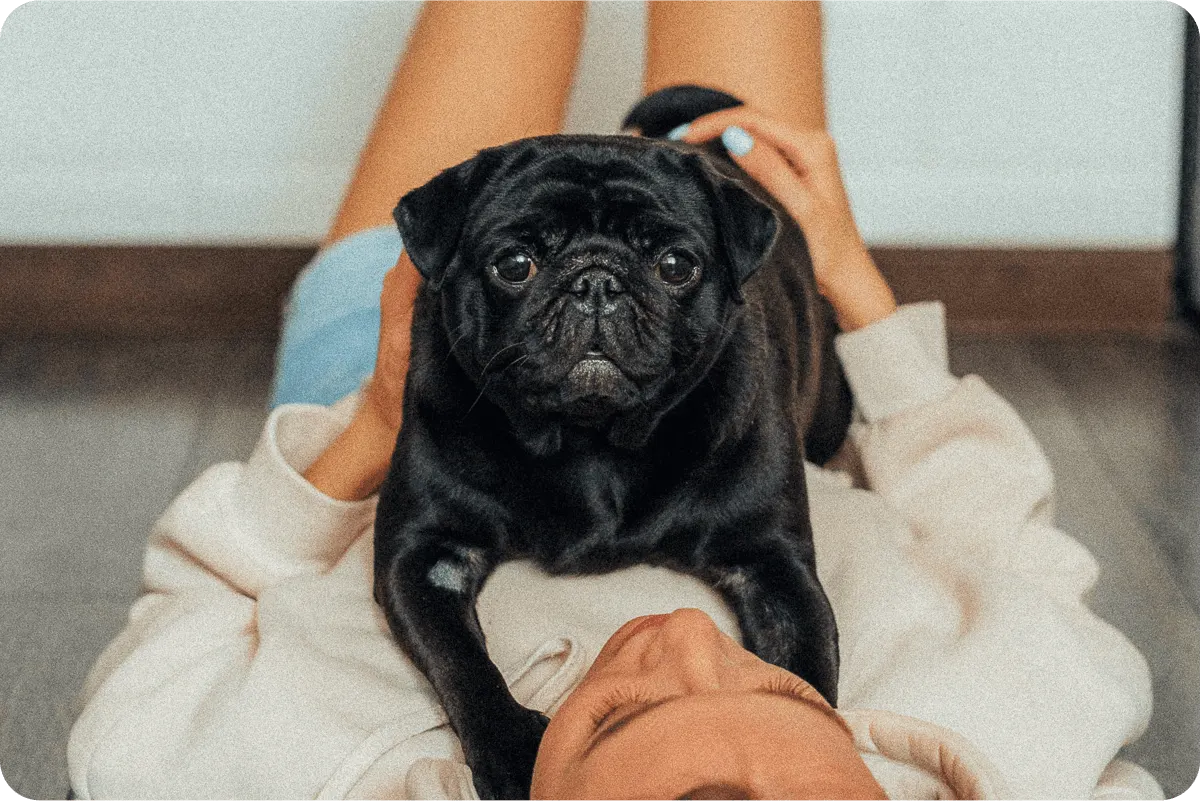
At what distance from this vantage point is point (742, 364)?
134 centimetres

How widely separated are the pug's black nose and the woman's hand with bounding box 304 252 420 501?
35cm

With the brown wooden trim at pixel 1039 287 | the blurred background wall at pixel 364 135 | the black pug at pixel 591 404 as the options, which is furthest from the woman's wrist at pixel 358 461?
the brown wooden trim at pixel 1039 287

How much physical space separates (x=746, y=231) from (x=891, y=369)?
49 cm

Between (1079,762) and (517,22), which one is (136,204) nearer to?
(517,22)

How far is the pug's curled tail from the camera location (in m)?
1.88

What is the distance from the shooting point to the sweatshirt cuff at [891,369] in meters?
1.67

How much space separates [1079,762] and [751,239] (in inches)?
21.5

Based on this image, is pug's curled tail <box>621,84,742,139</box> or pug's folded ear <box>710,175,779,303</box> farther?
pug's curled tail <box>621,84,742,139</box>

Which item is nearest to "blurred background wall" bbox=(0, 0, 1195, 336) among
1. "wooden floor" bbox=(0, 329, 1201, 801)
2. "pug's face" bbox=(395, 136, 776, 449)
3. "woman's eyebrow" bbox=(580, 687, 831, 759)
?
"wooden floor" bbox=(0, 329, 1201, 801)

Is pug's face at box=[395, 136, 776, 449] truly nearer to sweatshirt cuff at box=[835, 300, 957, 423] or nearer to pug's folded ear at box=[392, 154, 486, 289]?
pug's folded ear at box=[392, 154, 486, 289]

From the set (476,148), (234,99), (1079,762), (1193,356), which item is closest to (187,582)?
(476,148)

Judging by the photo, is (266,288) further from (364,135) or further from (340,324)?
(340,324)

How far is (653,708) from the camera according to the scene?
86 centimetres

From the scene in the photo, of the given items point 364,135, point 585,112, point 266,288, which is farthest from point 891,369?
point 266,288
